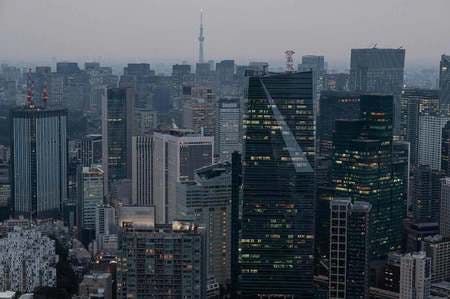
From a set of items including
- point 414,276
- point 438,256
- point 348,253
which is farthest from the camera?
point 438,256

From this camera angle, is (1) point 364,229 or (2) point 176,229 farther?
(1) point 364,229

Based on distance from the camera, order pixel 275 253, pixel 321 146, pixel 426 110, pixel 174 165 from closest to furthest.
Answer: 1. pixel 275 253
2. pixel 321 146
3. pixel 174 165
4. pixel 426 110

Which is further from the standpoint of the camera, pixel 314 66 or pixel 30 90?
pixel 30 90

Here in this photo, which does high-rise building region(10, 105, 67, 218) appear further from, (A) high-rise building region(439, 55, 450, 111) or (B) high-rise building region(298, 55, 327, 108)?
(A) high-rise building region(439, 55, 450, 111)

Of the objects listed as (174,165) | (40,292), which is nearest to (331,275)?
(40,292)

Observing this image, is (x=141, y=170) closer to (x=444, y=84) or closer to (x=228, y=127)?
(x=228, y=127)

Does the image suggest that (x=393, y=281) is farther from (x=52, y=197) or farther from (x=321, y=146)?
(x=52, y=197)

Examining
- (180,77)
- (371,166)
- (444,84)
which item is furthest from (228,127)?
(444,84)
